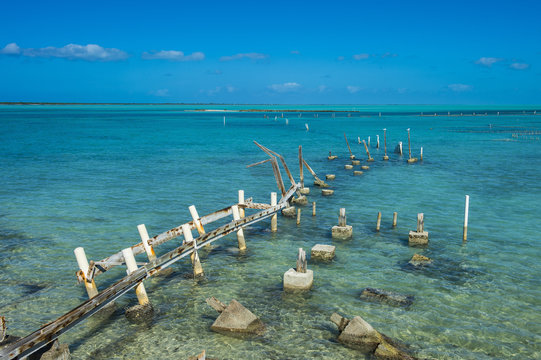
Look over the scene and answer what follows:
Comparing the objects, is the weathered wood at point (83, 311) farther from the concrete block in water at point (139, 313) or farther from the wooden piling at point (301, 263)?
the wooden piling at point (301, 263)

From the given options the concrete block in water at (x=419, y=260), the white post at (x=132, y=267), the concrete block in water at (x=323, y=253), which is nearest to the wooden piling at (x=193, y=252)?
the white post at (x=132, y=267)

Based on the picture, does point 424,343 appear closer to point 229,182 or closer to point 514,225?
point 514,225

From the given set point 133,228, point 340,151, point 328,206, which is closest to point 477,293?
point 328,206

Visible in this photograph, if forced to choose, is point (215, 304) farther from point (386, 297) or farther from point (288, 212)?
point (288, 212)

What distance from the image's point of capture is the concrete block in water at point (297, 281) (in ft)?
46.1

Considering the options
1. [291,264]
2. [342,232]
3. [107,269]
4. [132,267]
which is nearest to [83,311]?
[132,267]

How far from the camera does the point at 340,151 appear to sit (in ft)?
192

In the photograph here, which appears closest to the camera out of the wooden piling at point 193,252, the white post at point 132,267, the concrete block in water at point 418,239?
the white post at point 132,267

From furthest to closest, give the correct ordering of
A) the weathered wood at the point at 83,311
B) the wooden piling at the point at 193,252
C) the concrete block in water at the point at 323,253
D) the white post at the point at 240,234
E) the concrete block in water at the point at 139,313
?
the white post at the point at 240,234
the concrete block in water at the point at 323,253
the wooden piling at the point at 193,252
the concrete block in water at the point at 139,313
the weathered wood at the point at 83,311

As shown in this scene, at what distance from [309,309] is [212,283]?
12.3 ft

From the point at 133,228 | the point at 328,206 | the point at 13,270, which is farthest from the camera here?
the point at 328,206

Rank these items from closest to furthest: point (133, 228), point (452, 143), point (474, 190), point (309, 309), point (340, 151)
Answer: point (309, 309) < point (133, 228) < point (474, 190) < point (340, 151) < point (452, 143)

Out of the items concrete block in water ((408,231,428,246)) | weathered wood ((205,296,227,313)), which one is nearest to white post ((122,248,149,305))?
weathered wood ((205,296,227,313))

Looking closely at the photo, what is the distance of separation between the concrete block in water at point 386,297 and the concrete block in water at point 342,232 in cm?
587
